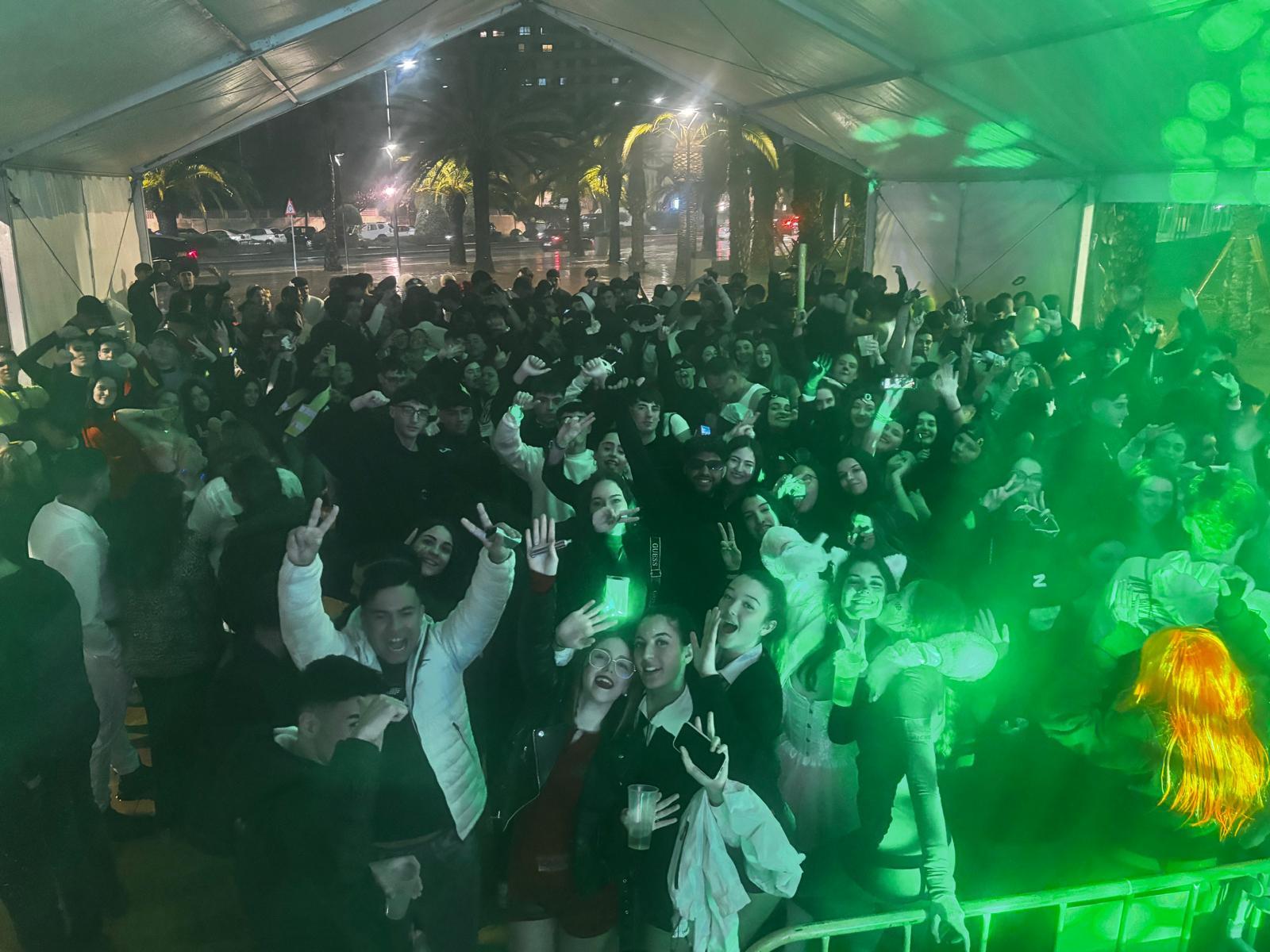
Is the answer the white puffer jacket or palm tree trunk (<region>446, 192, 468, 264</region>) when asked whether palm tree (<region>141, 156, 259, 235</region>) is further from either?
the white puffer jacket

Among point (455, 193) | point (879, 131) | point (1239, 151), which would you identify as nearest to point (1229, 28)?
point (1239, 151)

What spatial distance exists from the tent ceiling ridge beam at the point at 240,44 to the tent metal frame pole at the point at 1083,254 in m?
8.50

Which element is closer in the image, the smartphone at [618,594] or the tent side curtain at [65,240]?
the smartphone at [618,594]

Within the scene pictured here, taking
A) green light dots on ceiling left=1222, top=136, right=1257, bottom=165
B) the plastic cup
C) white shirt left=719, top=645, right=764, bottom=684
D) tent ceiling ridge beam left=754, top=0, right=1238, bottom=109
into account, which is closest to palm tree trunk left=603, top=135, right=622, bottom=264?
tent ceiling ridge beam left=754, top=0, right=1238, bottom=109

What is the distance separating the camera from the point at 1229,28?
18.9 feet

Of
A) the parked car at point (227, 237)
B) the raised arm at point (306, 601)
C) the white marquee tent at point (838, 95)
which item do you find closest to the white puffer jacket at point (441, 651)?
the raised arm at point (306, 601)

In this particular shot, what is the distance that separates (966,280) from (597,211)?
53.2 meters

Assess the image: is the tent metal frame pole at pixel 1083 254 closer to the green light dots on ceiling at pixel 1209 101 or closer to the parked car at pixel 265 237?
the green light dots on ceiling at pixel 1209 101

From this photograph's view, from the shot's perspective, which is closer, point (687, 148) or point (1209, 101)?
point (1209, 101)

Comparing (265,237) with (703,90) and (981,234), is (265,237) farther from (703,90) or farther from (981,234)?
(981,234)

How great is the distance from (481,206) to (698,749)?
2656 centimetres

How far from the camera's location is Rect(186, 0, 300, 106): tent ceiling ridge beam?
7046 mm

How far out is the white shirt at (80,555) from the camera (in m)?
3.62

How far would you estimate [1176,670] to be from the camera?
270cm
